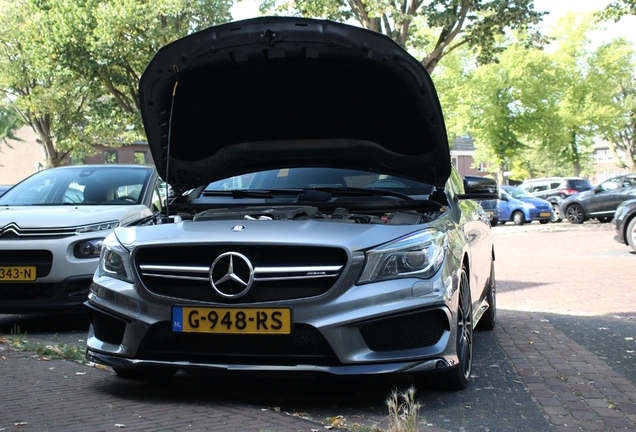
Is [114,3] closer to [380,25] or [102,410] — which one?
[380,25]

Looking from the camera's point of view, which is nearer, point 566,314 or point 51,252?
point 51,252

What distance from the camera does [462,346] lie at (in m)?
4.60

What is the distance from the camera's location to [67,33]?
29.1m

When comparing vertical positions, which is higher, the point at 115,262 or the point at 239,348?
the point at 115,262

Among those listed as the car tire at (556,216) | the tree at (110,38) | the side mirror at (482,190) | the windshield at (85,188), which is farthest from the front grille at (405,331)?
the car tire at (556,216)

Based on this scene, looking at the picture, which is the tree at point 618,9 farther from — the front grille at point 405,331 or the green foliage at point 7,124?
the green foliage at point 7,124

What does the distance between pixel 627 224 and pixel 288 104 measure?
11.4 metres

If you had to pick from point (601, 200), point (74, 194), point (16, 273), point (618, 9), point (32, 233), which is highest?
point (618, 9)

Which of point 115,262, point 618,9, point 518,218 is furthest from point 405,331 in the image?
point 518,218

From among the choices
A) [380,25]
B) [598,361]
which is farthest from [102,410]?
[380,25]

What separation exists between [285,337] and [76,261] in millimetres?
3481

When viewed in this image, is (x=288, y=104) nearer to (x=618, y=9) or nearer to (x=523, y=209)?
(x=618, y=9)

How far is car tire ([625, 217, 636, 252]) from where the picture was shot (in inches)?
594

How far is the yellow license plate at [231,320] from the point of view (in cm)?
407
